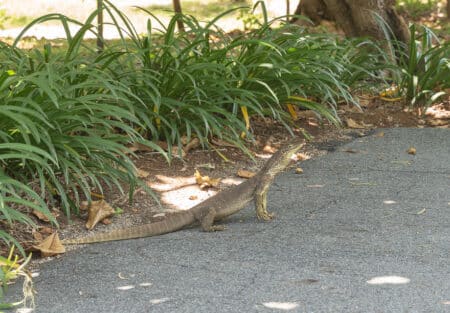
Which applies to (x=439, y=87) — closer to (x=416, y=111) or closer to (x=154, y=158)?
(x=416, y=111)

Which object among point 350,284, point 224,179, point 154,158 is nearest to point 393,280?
point 350,284

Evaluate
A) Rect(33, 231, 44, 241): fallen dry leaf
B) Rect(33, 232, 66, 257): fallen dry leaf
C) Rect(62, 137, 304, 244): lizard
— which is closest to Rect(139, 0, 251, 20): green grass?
Rect(62, 137, 304, 244): lizard

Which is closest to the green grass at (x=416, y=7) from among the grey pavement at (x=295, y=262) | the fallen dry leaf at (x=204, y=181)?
the grey pavement at (x=295, y=262)

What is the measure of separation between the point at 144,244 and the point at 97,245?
1.01ft

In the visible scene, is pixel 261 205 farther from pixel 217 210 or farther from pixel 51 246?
pixel 51 246

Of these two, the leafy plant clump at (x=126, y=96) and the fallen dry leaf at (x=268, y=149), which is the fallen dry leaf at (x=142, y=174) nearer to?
the leafy plant clump at (x=126, y=96)

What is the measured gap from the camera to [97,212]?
19.8 ft

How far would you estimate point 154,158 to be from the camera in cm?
739

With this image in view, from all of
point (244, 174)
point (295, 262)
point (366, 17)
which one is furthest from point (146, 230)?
point (366, 17)

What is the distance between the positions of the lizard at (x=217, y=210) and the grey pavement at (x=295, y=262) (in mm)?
65

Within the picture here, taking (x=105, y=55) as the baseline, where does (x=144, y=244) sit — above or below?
below

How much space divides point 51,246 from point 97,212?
0.67 meters

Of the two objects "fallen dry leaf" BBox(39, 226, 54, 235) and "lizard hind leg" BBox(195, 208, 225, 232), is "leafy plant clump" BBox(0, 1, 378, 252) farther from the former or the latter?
"lizard hind leg" BBox(195, 208, 225, 232)

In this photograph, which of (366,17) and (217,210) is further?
(366,17)
